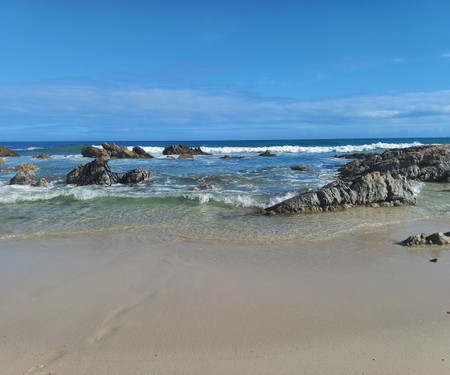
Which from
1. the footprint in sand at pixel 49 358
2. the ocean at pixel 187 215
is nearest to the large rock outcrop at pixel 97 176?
the ocean at pixel 187 215

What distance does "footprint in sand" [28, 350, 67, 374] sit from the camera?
2928 mm

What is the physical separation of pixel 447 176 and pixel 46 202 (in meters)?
16.0

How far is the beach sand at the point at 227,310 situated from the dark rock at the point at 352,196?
3.13 meters

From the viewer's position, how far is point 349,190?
9.98m

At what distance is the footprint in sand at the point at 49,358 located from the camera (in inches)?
115

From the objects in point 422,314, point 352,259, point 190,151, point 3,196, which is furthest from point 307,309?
point 190,151

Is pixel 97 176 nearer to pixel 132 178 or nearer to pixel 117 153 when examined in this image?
pixel 132 178

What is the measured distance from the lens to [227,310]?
385 cm

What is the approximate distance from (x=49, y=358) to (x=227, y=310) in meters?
1.69

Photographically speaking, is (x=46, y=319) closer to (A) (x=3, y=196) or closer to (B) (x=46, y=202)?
(B) (x=46, y=202)

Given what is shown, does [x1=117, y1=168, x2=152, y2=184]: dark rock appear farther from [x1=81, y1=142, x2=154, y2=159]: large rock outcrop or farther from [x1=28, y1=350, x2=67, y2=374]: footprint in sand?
[x1=81, y1=142, x2=154, y2=159]: large rock outcrop

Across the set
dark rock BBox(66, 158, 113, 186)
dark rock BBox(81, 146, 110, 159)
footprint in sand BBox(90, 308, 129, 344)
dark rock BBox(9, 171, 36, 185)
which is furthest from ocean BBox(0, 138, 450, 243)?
dark rock BBox(81, 146, 110, 159)

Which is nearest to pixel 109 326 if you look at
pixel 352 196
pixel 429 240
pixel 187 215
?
pixel 429 240

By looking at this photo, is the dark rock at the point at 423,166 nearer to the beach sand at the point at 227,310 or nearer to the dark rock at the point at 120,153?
the beach sand at the point at 227,310
